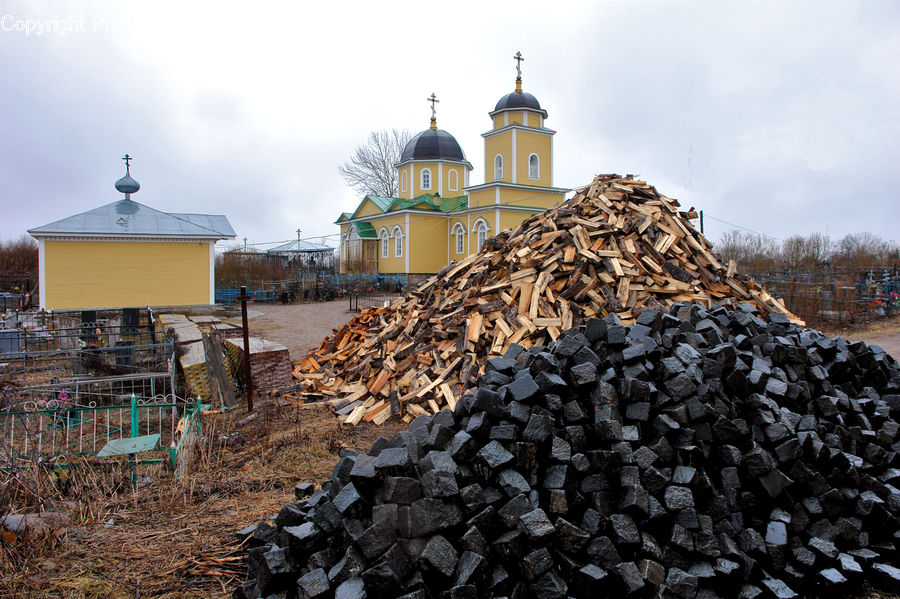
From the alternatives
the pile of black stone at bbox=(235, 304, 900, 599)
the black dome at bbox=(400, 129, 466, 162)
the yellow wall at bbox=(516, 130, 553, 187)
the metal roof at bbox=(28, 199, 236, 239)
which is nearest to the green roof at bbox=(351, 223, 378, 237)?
the black dome at bbox=(400, 129, 466, 162)

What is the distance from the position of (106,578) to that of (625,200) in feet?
28.4

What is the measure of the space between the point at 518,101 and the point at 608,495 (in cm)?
2825

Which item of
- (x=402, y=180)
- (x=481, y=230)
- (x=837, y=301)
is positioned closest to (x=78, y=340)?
(x=837, y=301)

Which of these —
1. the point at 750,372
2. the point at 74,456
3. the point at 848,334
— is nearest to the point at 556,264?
the point at 750,372

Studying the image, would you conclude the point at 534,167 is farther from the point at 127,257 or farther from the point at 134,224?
the point at 127,257

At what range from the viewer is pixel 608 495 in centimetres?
359

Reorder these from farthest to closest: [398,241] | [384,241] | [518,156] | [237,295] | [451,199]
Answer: [451,199]
[384,241]
[398,241]
[518,156]
[237,295]

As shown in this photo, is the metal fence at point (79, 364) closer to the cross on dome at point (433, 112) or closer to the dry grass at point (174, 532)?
the dry grass at point (174, 532)

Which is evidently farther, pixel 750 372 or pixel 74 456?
pixel 74 456

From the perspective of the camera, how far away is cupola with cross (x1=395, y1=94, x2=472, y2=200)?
35.6m

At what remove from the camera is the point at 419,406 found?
7.61 metres

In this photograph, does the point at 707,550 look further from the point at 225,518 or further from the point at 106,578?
the point at 106,578

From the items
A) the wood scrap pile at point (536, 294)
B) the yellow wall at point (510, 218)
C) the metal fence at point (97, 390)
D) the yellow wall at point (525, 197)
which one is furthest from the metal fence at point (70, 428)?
the yellow wall at point (525, 197)

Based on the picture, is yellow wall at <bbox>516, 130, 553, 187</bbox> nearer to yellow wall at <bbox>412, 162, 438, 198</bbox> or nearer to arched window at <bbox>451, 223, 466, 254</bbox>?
arched window at <bbox>451, 223, 466, 254</bbox>
